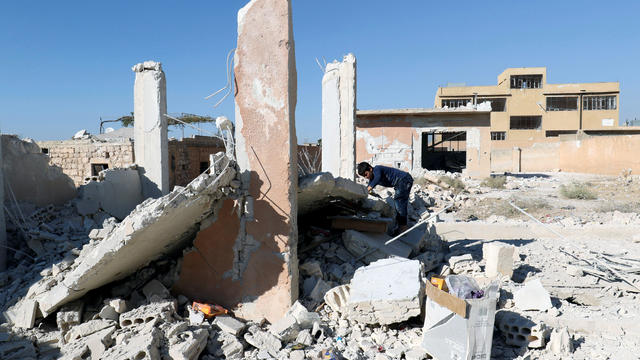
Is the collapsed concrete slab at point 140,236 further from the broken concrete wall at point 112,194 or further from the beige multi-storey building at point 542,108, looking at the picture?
the beige multi-storey building at point 542,108

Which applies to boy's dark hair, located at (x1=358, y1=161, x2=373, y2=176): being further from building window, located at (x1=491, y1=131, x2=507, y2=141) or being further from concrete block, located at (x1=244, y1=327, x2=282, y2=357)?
building window, located at (x1=491, y1=131, x2=507, y2=141)

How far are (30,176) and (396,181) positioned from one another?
213 inches

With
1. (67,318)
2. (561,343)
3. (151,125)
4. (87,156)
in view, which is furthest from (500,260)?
(87,156)

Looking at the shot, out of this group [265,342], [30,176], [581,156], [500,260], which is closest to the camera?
[265,342]

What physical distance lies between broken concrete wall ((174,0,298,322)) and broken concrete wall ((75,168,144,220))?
3176 millimetres

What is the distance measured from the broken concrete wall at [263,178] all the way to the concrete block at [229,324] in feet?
0.90

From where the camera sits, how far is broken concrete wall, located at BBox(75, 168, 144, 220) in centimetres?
591

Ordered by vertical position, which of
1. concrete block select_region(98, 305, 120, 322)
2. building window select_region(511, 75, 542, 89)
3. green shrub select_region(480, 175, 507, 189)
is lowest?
concrete block select_region(98, 305, 120, 322)

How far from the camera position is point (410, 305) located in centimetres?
342

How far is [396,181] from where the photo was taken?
579cm

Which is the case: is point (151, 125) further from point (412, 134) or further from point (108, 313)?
point (412, 134)

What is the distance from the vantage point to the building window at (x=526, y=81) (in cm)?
3114

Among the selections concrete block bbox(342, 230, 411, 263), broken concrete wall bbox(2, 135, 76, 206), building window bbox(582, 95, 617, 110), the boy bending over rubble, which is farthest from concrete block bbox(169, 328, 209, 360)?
building window bbox(582, 95, 617, 110)

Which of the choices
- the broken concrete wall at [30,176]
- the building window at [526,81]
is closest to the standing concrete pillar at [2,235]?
the broken concrete wall at [30,176]
